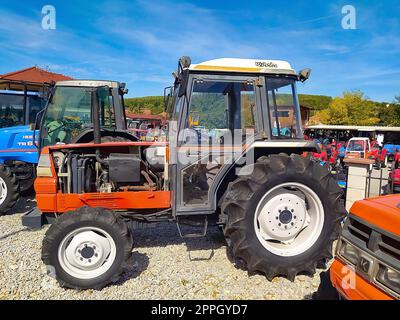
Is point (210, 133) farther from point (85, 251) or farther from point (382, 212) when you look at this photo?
point (382, 212)

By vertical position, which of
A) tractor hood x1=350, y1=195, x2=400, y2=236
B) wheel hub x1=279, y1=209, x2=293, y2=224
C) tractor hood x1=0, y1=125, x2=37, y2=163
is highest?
tractor hood x1=0, y1=125, x2=37, y2=163

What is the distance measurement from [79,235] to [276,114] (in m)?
2.60

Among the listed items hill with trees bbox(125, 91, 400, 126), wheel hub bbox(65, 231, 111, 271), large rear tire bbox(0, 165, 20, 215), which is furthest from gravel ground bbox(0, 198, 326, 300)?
hill with trees bbox(125, 91, 400, 126)

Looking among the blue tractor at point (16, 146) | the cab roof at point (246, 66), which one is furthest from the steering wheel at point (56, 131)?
the cab roof at point (246, 66)

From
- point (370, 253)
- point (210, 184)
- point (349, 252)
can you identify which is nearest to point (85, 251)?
point (210, 184)

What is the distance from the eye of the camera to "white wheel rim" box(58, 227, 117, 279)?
10.4 ft

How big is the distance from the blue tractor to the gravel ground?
1505 mm

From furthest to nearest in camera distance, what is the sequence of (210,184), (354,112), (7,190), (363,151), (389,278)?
(354,112) → (363,151) → (7,190) → (210,184) → (389,278)

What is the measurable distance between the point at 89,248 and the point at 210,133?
74.1 inches

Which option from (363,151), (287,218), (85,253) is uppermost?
(363,151)

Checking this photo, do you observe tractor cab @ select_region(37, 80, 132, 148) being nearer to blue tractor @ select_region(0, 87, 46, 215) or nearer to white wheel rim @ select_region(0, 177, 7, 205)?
blue tractor @ select_region(0, 87, 46, 215)

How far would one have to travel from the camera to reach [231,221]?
3.29m

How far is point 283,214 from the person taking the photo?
3.51 metres

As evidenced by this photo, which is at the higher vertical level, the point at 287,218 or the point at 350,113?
the point at 350,113
